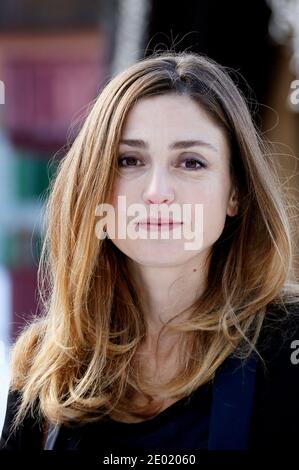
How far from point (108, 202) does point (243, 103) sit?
29 centimetres

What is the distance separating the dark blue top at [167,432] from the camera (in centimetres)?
120

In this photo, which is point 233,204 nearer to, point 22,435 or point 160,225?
point 160,225

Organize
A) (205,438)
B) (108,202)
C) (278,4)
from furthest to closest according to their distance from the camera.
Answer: (278,4), (108,202), (205,438)

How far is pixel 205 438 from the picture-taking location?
119 centimetres

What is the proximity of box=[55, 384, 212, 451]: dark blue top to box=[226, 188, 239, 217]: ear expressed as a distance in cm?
30

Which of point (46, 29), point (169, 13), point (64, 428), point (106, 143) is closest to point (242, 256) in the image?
point (106, 143)

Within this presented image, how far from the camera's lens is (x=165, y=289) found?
1.35 m

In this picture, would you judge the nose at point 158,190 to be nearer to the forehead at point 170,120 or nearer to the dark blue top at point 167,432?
the forehead at point 170,120

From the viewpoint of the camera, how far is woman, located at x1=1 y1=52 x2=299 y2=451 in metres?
1.21

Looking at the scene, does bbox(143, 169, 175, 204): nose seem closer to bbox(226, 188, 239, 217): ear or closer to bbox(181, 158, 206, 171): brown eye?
bbox(181, 158, 206, 171): brown eye

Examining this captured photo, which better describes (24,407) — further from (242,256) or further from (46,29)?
(46,29)

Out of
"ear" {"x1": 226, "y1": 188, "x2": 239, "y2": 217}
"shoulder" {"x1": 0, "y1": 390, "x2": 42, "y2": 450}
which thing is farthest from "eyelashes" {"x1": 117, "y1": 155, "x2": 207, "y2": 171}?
"shoulder" {"x1": 0, "y1": 390, "x2": 42, "y2": 450}

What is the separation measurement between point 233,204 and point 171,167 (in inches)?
6.7

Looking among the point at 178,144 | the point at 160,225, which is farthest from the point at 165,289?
the point at 178,144
